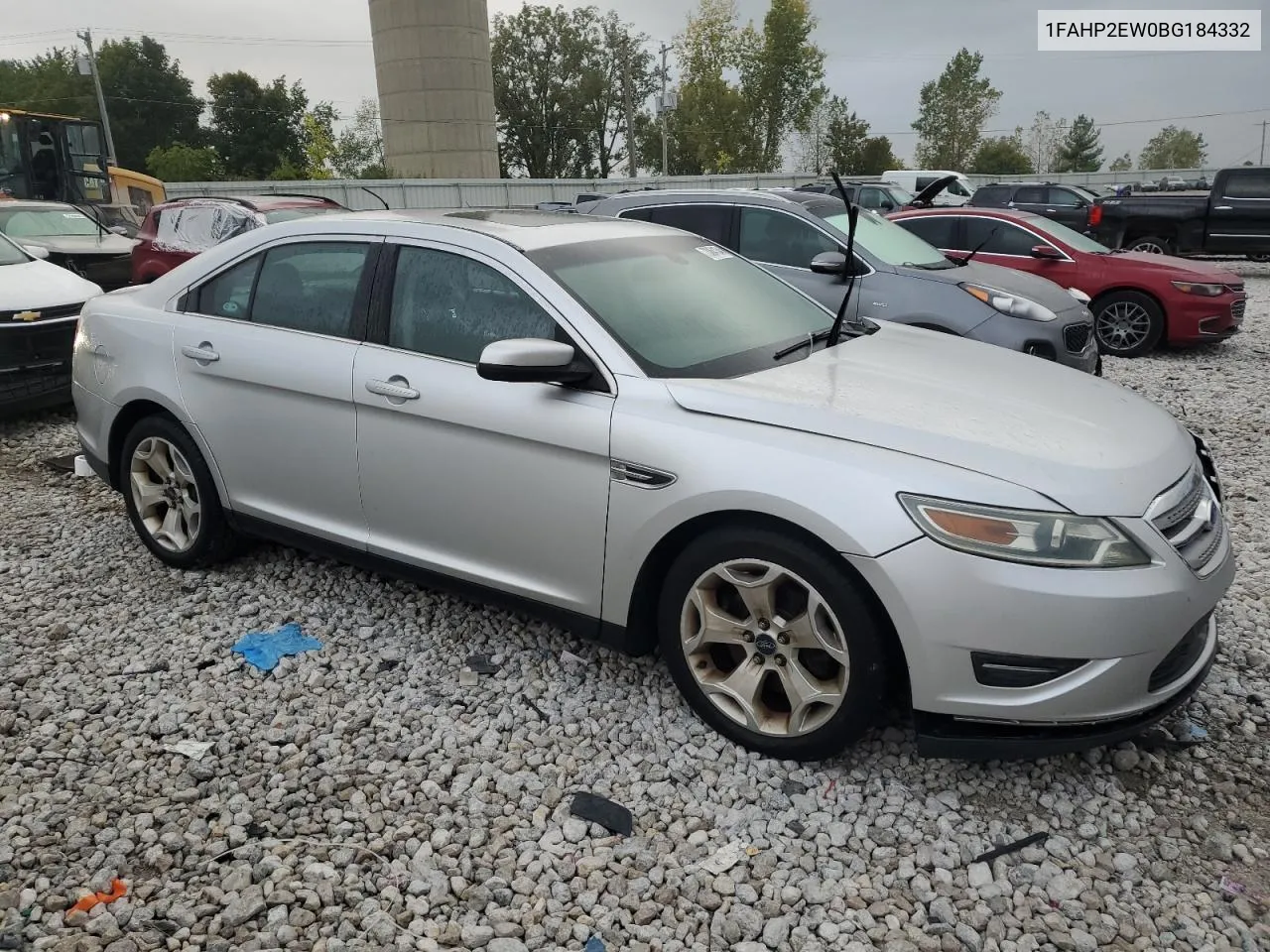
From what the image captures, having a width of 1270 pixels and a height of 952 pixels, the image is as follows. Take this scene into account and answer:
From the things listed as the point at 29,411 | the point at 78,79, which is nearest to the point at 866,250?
the point at 29,411

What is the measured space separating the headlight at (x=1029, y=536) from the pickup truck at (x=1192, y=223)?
14151 mm

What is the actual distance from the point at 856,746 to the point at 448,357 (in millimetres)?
1978

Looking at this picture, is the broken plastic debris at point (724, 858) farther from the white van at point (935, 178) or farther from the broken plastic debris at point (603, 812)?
the white van at point (935, 178)

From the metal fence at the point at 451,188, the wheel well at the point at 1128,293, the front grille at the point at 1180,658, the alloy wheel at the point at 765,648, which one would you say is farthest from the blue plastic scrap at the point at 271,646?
the metal fence at the point at 451,188

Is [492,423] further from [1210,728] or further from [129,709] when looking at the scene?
[1210,728]

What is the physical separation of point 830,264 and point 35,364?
5920 mm

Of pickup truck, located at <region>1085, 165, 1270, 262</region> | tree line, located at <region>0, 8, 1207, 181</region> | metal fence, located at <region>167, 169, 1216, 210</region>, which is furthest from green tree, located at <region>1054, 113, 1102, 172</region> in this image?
pickup truck, located at <region>1085, 165, 1270, 262</region>

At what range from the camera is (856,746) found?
10.1 ft

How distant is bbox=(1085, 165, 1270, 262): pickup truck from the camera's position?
48.7 ft

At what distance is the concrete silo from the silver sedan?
149 ft

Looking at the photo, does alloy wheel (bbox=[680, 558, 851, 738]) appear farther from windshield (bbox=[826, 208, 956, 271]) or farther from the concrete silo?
the concrete silo

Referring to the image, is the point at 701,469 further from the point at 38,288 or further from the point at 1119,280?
the point at 1119,280

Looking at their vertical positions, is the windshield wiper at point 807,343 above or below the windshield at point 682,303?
below

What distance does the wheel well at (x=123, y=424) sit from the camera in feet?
14.3
